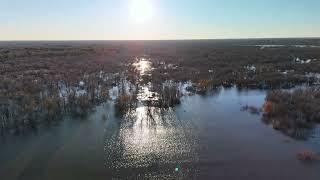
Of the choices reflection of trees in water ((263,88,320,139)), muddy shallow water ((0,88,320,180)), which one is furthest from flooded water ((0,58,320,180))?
reflection of trees in water ((263,88,320,139))

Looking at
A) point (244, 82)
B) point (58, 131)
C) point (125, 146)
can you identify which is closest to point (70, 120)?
point (58, 131)

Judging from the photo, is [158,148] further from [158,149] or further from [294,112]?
[294,112]

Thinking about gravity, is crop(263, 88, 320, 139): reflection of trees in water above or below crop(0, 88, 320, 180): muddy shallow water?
above

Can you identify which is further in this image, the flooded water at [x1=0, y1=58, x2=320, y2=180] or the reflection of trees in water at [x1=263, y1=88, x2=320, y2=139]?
the reflection of trees in water at [x1=263, y1=88, x2=320, y2=139]

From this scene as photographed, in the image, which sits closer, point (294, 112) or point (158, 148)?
point (158, 148)

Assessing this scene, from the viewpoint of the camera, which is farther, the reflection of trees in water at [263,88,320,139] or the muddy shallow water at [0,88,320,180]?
the reflection of trees in water at [263,88,320,139]

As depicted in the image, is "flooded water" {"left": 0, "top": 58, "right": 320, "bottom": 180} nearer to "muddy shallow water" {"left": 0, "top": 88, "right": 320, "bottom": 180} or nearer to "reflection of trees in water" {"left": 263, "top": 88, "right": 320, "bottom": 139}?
"muddy shallow water" {"left": 0, "top": 88, "right": 320, "bottom": 180}

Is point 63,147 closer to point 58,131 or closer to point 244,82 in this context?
point 58,131

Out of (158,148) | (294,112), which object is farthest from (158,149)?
(294,112)
